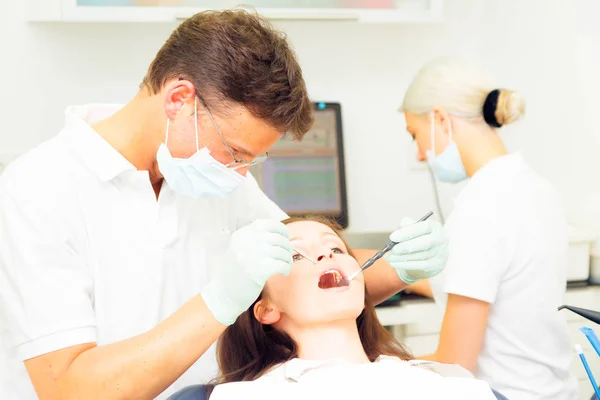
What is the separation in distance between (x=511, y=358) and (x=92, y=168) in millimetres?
1066

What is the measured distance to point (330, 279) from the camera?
142 cm

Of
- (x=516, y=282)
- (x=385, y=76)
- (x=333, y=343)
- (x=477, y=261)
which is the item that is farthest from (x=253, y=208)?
(x=385, y=76)

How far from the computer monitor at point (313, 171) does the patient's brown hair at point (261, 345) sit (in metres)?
1.06

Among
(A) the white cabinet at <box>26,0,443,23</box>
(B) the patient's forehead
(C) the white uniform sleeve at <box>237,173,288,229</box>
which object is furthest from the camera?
(A) the white cabinet at <box>26,0,443,23</box>

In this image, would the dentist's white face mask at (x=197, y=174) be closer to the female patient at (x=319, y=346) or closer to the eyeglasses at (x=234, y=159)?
the eyeglasses at (x=234, y=159)

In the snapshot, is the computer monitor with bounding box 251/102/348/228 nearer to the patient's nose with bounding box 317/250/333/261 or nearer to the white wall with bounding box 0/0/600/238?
the white wall with bounding box 0/0/600/238

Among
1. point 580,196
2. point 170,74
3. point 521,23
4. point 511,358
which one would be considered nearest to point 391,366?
point 511,358

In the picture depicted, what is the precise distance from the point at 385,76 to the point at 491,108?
1048mm

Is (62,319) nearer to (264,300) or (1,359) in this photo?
(1,359)

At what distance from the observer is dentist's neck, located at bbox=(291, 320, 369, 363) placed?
53.5 inches

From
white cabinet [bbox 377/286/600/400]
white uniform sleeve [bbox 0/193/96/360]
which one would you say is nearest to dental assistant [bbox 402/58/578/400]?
white cabinet [bbox 377/286/600/400]

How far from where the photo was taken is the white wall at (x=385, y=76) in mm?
2387

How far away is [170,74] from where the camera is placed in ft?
4.22

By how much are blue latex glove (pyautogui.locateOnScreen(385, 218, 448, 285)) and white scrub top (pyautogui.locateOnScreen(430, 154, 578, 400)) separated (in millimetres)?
168
